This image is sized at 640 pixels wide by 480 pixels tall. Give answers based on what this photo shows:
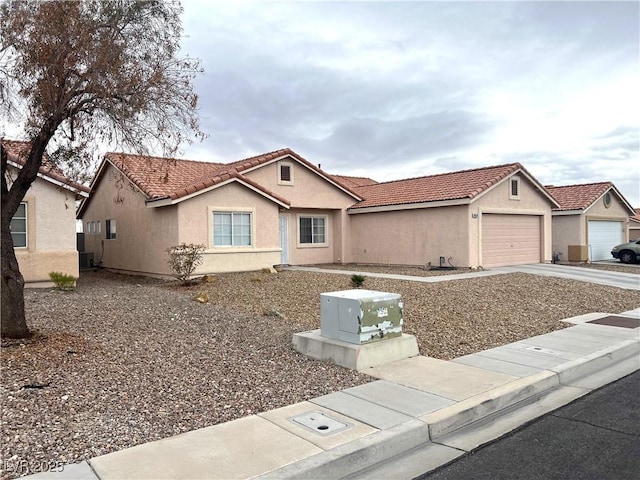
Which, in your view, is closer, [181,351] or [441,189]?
[181,351]

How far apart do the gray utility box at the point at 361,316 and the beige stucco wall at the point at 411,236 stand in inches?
495

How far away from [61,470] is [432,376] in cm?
433

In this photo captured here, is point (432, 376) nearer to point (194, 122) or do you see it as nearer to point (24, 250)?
point (194, 122)

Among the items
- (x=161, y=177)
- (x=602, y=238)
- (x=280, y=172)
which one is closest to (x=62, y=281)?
(x=161, y=177)

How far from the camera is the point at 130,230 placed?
66.0 feet

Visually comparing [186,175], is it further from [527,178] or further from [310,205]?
[527,178]

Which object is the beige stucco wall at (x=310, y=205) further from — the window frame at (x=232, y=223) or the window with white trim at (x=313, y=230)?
the window frame at (x=232, y=223)

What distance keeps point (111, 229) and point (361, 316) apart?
17.9 metres

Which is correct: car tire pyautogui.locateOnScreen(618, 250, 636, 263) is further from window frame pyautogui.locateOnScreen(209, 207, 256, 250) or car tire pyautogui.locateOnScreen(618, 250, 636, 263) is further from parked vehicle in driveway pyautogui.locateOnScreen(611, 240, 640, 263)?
window frame pyautogui.locateOnScreen(209, 207, 256, 250)

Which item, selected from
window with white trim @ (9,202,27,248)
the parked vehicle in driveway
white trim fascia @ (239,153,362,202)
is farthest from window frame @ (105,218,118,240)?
the parked vehicle in driveway

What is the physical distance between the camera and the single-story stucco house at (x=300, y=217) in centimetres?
1748

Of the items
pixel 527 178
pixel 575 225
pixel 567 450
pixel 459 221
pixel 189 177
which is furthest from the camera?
pixel 575 225

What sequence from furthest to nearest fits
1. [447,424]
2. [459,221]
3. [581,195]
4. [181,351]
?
[581,195] < [459,221] < [181,351] < [447,424]

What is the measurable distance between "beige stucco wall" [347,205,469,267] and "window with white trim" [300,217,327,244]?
4.50 ft
